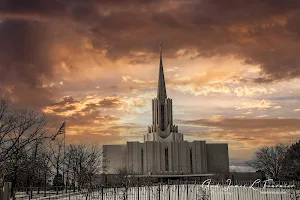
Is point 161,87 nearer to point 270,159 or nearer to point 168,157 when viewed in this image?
point 168,157

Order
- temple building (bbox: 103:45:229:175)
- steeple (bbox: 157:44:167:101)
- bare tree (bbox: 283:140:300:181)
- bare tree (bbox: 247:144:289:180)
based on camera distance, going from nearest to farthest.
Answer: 1. bare tree (bbox: 283:140:300:181)
2. bare tree (bbox: 247:144:289:180)
3. temple building (bbox: 103:45:229:175)
4. steeple (bbox: 157:44:167:101)

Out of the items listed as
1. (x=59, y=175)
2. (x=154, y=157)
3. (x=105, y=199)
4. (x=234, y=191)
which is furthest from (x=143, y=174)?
(x=234, y=191)

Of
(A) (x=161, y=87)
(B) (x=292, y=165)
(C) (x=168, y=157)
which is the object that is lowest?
(C) (x=168, y=157)

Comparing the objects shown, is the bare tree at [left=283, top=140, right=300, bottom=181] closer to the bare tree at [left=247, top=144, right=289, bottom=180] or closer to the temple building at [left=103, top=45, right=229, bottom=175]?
the bare tree at [left=247, top=144, right=289, bottom=180]

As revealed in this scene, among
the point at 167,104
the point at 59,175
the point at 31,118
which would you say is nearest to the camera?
the point at 31,118

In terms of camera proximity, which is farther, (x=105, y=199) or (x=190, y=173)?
(x=190, y=173)

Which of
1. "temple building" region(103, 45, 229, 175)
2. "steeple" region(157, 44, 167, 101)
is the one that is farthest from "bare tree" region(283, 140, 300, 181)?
"steeple" region(157, 44, 167, 101)

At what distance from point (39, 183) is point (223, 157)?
7747 cm

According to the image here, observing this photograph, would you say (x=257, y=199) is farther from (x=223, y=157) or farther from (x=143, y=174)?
(x=223, y=157)

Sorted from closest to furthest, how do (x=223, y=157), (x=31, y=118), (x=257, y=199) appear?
(x=257, y=199)
(x=31, y=118)
(x=223, y=157)

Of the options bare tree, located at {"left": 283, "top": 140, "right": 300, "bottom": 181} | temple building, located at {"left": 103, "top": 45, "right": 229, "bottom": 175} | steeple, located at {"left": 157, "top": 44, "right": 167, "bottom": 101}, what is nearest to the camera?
bare tree, located at {"left": 283, "top": 140, "right": 300, "bottom": 181}

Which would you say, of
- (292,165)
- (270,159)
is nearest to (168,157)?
(270,159)

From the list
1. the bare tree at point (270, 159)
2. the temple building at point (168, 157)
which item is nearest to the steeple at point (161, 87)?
the temple building at point (168, 157)

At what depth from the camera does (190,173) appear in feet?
368
